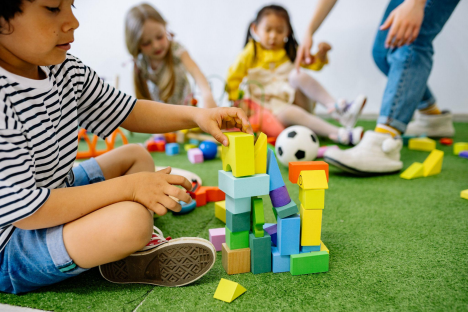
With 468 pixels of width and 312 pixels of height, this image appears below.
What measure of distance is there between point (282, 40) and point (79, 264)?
5.92ft

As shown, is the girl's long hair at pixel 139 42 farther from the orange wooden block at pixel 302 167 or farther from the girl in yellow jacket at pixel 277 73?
the orange wooden block at pixel 302 167

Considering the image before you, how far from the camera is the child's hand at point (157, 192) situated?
0.63m

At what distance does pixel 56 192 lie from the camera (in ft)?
1.96

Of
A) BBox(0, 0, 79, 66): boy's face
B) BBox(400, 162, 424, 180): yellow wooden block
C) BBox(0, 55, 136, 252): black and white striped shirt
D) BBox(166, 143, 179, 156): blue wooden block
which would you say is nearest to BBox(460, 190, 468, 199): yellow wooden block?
BBox(400, 162, 424, 180): yellow wooden block

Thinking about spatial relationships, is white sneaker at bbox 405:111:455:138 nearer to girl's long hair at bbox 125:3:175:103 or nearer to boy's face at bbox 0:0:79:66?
girl's long hair at bbox 125:3:175:103

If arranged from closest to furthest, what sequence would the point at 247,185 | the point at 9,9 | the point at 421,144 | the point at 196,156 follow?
the point at 9,9 < the point at 247,185 < the point at 196,156 < the point at 421,144

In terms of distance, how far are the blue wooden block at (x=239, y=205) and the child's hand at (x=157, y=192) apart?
0.28 feet

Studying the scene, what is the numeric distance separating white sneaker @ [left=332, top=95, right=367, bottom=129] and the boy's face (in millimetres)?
1456

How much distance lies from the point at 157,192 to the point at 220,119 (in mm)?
202

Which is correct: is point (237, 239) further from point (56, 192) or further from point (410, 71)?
point (410, 71)

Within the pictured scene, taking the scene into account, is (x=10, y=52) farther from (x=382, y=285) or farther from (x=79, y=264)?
(x=382, y=285)

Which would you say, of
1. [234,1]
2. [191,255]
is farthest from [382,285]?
[234,1]

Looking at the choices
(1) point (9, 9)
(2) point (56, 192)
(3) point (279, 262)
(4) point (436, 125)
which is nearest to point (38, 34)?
(1) point (9, 9)

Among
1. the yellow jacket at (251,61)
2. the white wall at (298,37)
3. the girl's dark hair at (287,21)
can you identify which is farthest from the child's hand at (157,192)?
the white wall at (298,37)
